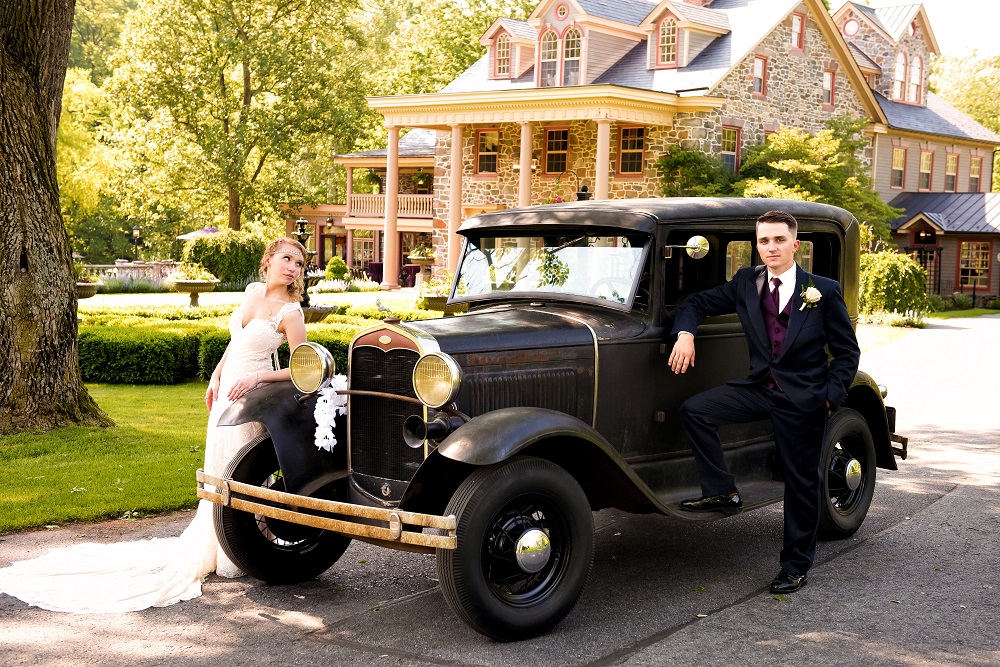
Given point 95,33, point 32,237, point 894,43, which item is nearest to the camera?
point 32,237

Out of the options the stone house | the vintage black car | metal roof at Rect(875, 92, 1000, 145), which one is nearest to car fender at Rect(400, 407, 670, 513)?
the vintage black car

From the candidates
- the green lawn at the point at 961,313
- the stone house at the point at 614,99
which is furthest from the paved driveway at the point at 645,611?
the green lawn at the point at 961,313

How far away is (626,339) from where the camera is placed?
19.3ft

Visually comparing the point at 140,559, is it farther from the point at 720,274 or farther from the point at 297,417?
the point at 720,274

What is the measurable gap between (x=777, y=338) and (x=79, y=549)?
4210mm

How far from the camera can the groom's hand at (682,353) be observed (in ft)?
19.2

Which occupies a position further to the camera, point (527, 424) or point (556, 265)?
point (556, 265)

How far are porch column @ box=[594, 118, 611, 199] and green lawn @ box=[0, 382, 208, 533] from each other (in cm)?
1867

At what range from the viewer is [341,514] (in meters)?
5.01

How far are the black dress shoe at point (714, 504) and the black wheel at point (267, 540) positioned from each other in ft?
6.29

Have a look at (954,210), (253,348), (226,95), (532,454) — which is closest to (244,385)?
(253,348)

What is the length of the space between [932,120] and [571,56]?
16.2 metres

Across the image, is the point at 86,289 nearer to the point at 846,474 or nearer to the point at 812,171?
the point at 812,171

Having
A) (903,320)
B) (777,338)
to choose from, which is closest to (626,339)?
(777,338)
